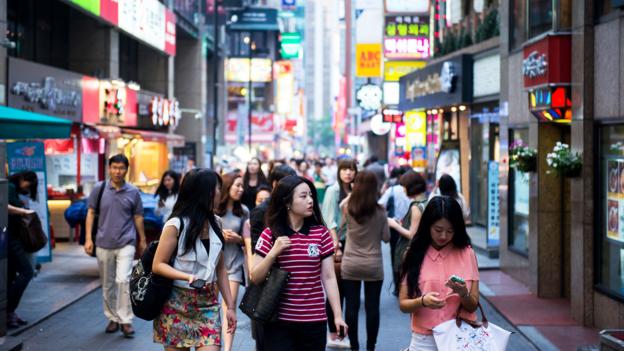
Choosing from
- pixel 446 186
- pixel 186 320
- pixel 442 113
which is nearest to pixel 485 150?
pixel 442 113

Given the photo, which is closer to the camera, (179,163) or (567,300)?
(567,300)

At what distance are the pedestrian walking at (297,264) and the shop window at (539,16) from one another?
862cm

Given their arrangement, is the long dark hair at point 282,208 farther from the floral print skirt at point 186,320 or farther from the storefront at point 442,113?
the storefront at point 442,113

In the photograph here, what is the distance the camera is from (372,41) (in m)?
49.2

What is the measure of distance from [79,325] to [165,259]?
18.9 feet

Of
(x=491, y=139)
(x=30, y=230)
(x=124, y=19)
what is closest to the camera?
(x=30, y=230)

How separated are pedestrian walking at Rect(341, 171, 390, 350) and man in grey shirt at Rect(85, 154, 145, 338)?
236cm

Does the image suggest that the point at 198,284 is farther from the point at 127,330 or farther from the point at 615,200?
the point at 615,200

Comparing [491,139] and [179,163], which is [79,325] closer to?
[491,139]

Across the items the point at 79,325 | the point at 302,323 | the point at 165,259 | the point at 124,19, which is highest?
the point at 124,19

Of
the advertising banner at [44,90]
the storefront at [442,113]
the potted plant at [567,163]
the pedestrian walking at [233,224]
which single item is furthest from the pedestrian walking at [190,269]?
the storefront at [442,113]

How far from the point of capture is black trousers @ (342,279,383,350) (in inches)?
373

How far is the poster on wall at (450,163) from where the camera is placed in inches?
946

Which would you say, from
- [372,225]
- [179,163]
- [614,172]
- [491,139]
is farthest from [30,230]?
[179,163]
